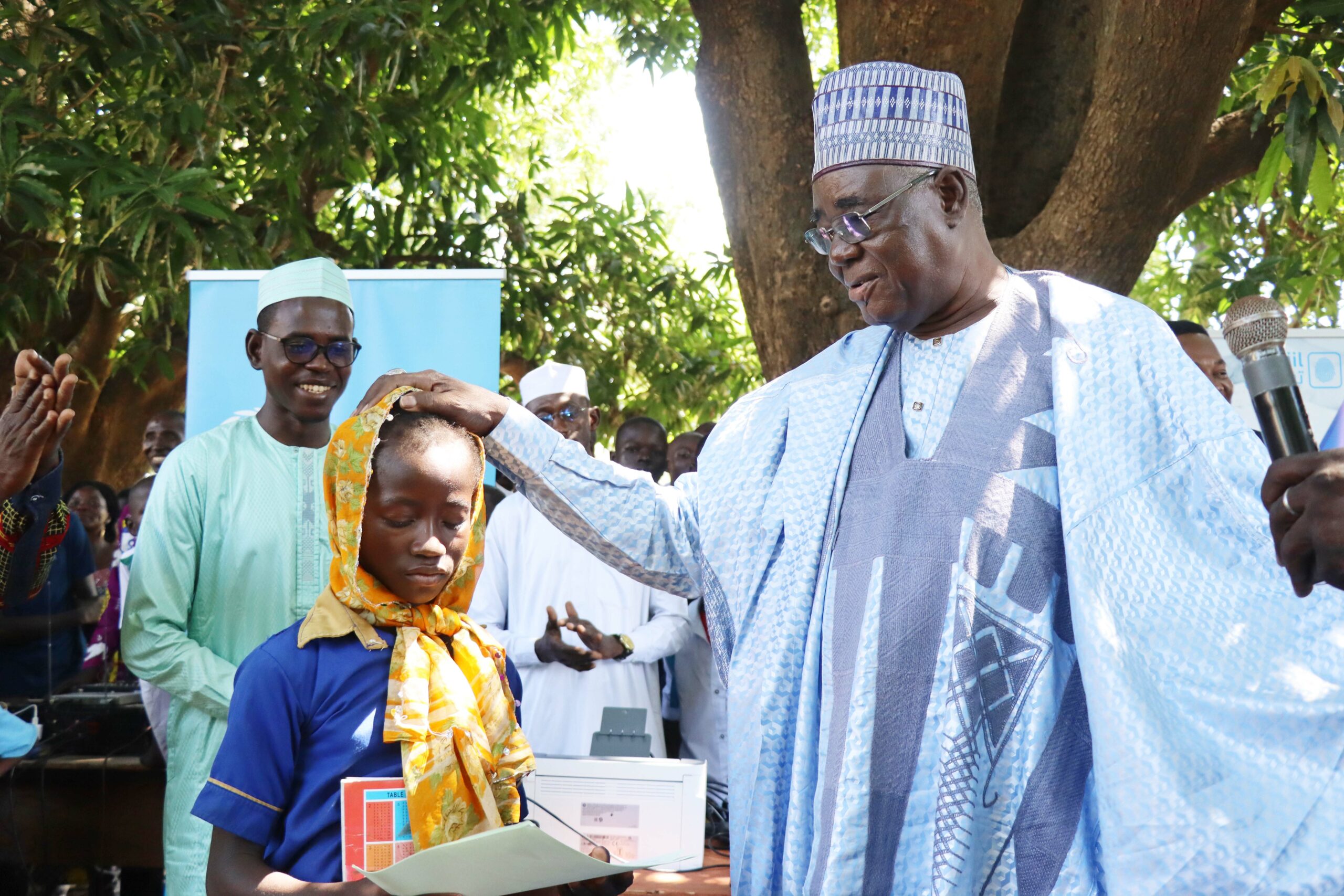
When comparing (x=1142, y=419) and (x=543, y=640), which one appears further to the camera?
(x=543, y=640)

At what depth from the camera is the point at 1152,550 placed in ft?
6.40

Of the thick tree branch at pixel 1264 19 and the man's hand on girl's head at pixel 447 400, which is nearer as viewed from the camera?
the man's hand on girl's head at pixel 447 400

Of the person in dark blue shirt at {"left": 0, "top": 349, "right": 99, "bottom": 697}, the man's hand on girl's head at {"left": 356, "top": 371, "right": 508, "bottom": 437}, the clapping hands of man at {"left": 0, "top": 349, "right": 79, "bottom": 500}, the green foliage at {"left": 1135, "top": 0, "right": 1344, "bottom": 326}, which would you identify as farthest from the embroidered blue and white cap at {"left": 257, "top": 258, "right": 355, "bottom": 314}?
the green foliage at {"left": 1135, "top": 0, "right": 1344, "bottom": 326}

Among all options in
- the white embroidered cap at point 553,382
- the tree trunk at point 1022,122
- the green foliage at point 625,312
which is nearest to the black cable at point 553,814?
the tree trunk at point 1022,122

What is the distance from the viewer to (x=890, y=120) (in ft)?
7.63

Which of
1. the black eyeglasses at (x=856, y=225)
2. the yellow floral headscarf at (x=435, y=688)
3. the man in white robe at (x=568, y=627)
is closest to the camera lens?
the yellow floral headscarf at (x=435, y=688)

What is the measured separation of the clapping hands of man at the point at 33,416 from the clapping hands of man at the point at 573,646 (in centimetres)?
181

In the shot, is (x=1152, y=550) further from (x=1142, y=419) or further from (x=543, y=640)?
(x=543, y=640)

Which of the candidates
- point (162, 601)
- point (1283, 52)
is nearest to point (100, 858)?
point (162, 601)

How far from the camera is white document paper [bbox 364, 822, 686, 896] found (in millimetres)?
1780

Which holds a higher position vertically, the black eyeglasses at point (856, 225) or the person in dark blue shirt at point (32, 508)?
the black eyeglasses at point (856, 225)

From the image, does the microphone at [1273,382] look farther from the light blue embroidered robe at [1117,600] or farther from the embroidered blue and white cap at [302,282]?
the embroidered blue and white cap at [302,282]

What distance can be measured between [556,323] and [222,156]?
2.10 metres

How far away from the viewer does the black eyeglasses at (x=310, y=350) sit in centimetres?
319
